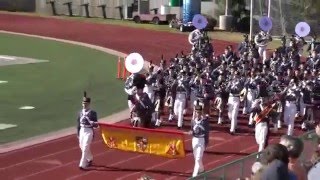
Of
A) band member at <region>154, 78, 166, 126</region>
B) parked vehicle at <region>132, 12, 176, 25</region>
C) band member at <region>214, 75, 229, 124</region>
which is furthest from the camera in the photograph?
parked vehicle at <region>132, 12, 176, 25</region>

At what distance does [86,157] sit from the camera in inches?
553

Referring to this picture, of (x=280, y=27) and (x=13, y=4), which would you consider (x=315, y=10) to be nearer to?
(x=280, y=27)

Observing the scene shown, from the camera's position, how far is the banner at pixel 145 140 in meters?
13.5

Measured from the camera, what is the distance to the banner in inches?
532

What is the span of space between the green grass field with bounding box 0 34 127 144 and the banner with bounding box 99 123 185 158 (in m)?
3.38

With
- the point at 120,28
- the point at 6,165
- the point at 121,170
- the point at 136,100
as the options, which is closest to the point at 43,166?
the point at 6,165

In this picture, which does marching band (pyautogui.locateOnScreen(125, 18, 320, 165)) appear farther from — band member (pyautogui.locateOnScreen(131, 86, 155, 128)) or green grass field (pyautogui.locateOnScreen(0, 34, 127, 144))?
green grass field (pyautogui.locateOnScreen(0, 34, 127, 144))

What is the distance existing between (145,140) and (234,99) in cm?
486

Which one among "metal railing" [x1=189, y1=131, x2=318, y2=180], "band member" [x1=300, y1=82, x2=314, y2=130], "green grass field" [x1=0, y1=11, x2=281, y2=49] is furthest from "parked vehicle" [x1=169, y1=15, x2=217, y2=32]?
"metal railing" [x1=189, y1=131, x2=318, y2=180]

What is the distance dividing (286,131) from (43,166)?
7.29 m

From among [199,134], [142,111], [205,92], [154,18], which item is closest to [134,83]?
[205,92]

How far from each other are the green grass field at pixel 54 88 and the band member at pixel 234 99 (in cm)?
423

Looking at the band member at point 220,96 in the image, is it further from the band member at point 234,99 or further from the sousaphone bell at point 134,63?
the sousaphone bell at point 134,63

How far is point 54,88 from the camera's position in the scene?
80.9 feet
